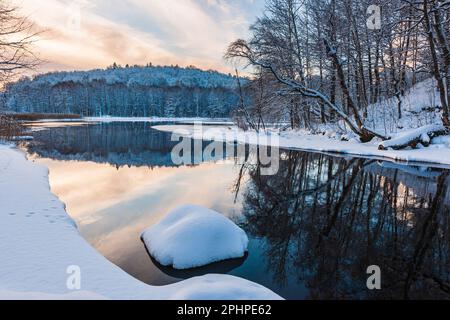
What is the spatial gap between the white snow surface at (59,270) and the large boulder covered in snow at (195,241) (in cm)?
87

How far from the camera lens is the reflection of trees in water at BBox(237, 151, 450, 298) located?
15.0 ft

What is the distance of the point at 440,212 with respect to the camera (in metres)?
7.36

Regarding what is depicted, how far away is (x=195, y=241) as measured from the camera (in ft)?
17.3

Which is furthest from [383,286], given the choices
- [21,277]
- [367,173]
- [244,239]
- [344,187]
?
[367,173]

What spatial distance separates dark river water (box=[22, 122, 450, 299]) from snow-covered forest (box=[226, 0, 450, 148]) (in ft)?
26.6

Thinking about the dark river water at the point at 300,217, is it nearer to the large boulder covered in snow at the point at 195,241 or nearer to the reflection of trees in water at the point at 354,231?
the reflection of trees in water at the point at 354,231

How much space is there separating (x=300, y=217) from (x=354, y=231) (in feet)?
4.50

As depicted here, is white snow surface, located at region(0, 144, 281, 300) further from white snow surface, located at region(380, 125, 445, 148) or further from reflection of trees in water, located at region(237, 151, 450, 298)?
white snow surface, located at region(380, 125, 445, 148)

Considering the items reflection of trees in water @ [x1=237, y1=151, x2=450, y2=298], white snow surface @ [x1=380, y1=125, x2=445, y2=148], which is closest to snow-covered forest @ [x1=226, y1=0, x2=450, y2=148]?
white snow surface @ [x1=380, y1=125, x2=445, y2=148]

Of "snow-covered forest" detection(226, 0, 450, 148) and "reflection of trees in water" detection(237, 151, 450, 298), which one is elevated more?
"snow-covered forest" detection(226, 0, 450, 148)

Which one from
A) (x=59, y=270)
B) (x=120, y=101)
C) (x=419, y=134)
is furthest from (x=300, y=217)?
(x=120, y=101)

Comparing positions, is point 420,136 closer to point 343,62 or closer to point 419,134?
point 419,134

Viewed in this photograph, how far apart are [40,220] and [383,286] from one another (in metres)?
6.36

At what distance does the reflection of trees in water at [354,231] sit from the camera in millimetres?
4587
